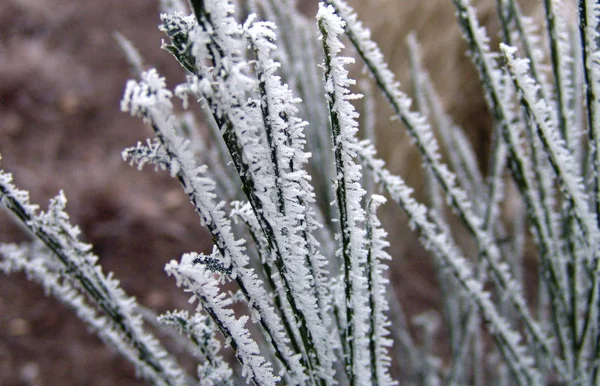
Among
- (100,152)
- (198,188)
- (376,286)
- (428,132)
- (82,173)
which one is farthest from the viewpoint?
(100,152)

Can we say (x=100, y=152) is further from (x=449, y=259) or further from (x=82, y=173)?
(x=449, y=259)

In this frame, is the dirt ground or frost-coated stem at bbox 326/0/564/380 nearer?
frost-coated stem at bbox 326/0/564/380

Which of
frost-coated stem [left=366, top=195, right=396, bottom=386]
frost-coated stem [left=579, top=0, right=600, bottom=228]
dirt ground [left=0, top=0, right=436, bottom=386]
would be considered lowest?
frost-coated stem [left=366, top=195, right=396, bottom=386]

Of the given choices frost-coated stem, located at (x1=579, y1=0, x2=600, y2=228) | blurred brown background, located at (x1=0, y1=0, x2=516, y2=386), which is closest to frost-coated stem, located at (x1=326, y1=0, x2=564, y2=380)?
frost-coated stem, located at (x1=579, y1=0, x2=600, y2=228)

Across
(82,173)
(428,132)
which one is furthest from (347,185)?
(82,173)

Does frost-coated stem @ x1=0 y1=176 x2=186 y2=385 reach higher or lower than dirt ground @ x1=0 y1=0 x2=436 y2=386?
lower

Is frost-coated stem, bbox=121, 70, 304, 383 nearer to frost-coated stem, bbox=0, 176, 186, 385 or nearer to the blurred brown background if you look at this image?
frost-coated stem, bbox=0, 176, 186, 385

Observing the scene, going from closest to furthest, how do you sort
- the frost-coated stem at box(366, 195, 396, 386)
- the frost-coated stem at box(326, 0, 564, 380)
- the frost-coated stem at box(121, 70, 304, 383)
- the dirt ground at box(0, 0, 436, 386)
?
1. the frost-coated stem at box(121, 70, 304, 383)
2. the frost-coated stem at box(366, 195, 396, 386)
3. the frost-coated stem at box(326, 0, 564, 380)
4. the dirt ground at box(0, 0, 436, 386)

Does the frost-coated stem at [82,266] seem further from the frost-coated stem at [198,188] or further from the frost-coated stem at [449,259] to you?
the frost-coated stem at [449,259]

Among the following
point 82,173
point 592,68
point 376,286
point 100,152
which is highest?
point 100,152
